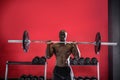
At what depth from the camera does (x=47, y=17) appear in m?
5.44

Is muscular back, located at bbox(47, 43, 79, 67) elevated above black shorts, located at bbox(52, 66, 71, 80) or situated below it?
above

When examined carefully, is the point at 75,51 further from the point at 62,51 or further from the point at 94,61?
the point at 94,61

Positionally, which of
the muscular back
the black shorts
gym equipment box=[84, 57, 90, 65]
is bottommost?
the black shorts

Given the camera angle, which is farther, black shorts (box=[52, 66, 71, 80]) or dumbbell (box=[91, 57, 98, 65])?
dumbbell (box=[91, 57, 98, 65])

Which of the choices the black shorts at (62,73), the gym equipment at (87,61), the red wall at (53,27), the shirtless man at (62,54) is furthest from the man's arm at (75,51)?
the red wall at (53,27)

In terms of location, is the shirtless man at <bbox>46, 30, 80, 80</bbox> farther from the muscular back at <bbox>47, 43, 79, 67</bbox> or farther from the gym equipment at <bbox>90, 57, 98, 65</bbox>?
the gym equipment at <bbox>90, 57, 98, 65</bbox>

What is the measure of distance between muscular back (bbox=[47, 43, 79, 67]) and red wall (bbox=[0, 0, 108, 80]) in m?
1.96

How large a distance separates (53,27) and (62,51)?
2.09 metres

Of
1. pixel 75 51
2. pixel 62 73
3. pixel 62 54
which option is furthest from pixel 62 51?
pixel 62 73

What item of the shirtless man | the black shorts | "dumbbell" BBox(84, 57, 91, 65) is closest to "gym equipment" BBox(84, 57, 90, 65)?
"dumbbell" BBox(84, 57, 91, 65)

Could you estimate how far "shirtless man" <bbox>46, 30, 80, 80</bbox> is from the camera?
3254 millimetres

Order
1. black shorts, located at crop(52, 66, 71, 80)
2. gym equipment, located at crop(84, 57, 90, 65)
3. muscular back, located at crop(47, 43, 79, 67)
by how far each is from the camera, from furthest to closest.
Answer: gym equipment, located at crop(84, 57, 90, 65) < muscular back, located at crop(47, 43, 79, 67) < black shorts, located at crop(52, 66, 71, 80)

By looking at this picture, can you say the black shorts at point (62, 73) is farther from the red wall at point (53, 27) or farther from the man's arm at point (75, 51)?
the red wall at point (53, 27)

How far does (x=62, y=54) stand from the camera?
11.1 feet
